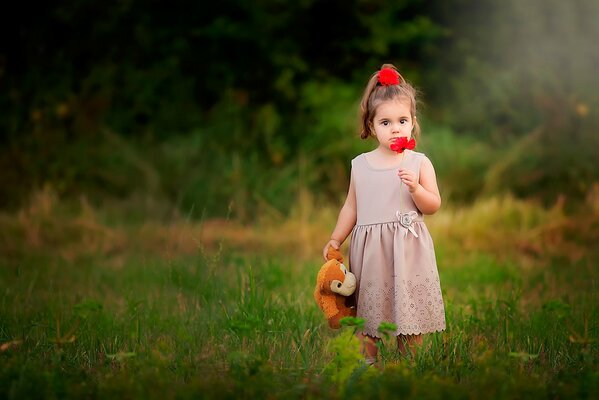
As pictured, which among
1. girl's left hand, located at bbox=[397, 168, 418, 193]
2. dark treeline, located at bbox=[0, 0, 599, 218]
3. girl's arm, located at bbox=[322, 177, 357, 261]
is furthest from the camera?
dark treeline, located at bbox=[0, 0, 599, 218]

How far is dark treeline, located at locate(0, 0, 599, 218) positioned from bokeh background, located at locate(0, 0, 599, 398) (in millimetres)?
A: 34

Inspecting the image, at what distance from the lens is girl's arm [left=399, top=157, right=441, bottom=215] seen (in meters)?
4.23

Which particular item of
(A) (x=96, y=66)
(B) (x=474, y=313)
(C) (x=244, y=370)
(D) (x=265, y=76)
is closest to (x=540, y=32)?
(D) (x=265, y=76)

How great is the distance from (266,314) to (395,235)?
0.97 m

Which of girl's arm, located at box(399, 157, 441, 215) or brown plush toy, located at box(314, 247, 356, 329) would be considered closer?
girl's arm, located at box(399, 157, 441, 215)

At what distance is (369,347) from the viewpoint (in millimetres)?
4613

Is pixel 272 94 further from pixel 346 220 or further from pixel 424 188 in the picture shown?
pixel 424 188

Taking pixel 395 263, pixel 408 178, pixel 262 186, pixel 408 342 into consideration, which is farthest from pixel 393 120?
pixel 262 186

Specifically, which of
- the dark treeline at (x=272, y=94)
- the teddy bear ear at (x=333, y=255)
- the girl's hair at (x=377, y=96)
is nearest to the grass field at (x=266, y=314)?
the teddy bear ear at (x=333, y=255)

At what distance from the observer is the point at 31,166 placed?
11.3 m

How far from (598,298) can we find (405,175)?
8.16ft

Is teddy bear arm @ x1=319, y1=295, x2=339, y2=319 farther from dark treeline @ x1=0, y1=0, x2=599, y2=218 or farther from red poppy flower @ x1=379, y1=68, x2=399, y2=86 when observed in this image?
dark treeline @ x1=0, y1=0, x2=599, y2=218

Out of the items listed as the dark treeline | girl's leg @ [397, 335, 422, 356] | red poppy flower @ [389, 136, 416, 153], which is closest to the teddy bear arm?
A: girl's leg @ [397, 335, 422, 356]

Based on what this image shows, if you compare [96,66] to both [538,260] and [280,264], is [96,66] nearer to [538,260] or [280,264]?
[280,264]
